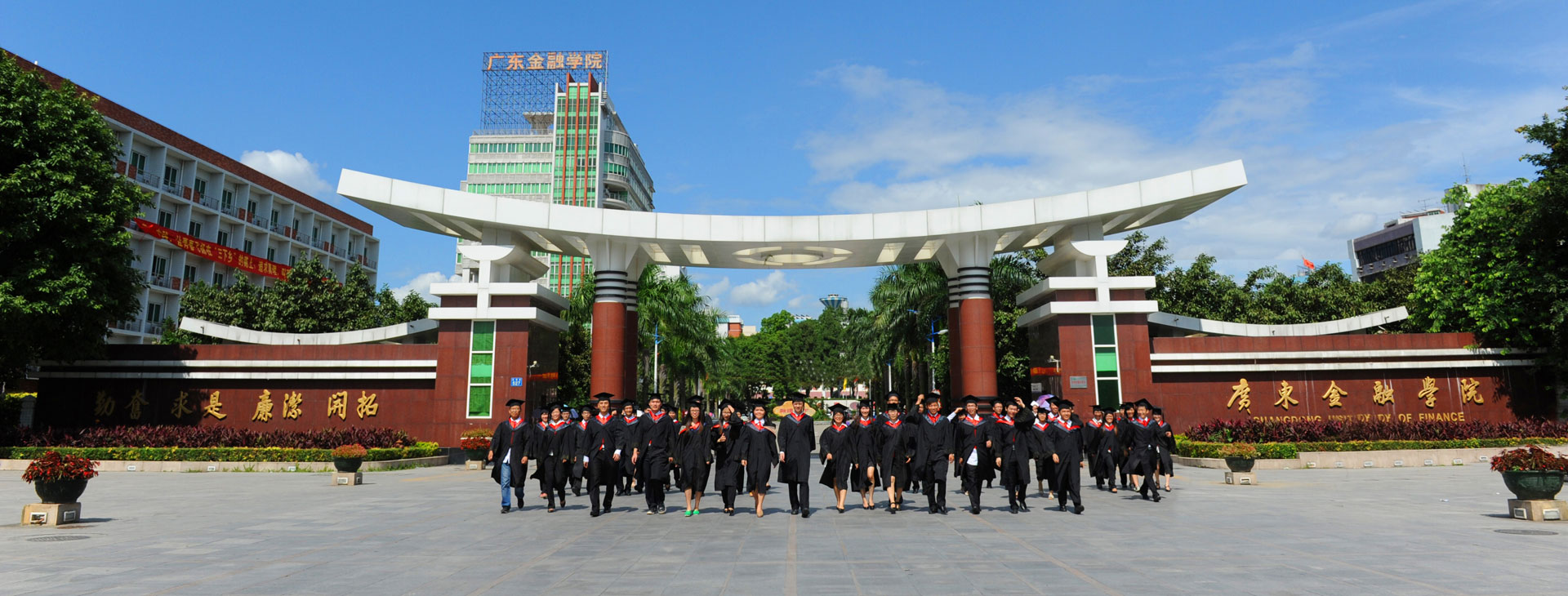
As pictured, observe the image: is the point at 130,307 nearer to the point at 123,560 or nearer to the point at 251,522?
the point at 251,522

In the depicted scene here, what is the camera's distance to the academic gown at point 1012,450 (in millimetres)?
11469

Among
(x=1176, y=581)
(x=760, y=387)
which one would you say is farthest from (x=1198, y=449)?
(x=760, y=387)

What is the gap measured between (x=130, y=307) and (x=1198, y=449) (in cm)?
2743

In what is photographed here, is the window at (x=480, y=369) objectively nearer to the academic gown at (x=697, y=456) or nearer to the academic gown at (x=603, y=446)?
the academic gown at (x=603, y=446)

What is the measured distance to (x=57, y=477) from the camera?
979cm

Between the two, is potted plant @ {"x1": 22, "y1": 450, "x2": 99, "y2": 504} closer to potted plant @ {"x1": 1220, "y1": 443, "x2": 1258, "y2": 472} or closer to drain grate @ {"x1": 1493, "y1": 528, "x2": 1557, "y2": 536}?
drain grate @ {"x1": 1493, "y1": 528, "x2": 1557, "y2": 536}

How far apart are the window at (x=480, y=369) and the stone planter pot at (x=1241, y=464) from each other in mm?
17870

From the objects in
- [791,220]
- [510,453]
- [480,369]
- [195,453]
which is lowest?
[195,453]

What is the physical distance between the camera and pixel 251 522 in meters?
10.1

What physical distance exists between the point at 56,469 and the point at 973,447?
1087 cm

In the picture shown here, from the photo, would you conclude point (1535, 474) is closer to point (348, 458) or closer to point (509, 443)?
point (509, 443)

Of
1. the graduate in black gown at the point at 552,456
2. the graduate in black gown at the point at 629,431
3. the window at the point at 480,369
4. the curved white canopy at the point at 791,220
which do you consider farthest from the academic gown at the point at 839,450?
the window at the point at 480,369

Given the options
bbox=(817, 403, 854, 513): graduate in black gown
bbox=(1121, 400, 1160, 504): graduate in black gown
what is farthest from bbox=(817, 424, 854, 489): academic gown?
bbox=(1121, 400, 1160, 504): graduate in black gown

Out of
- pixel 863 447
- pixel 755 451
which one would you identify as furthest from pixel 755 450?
pixel 863 447
